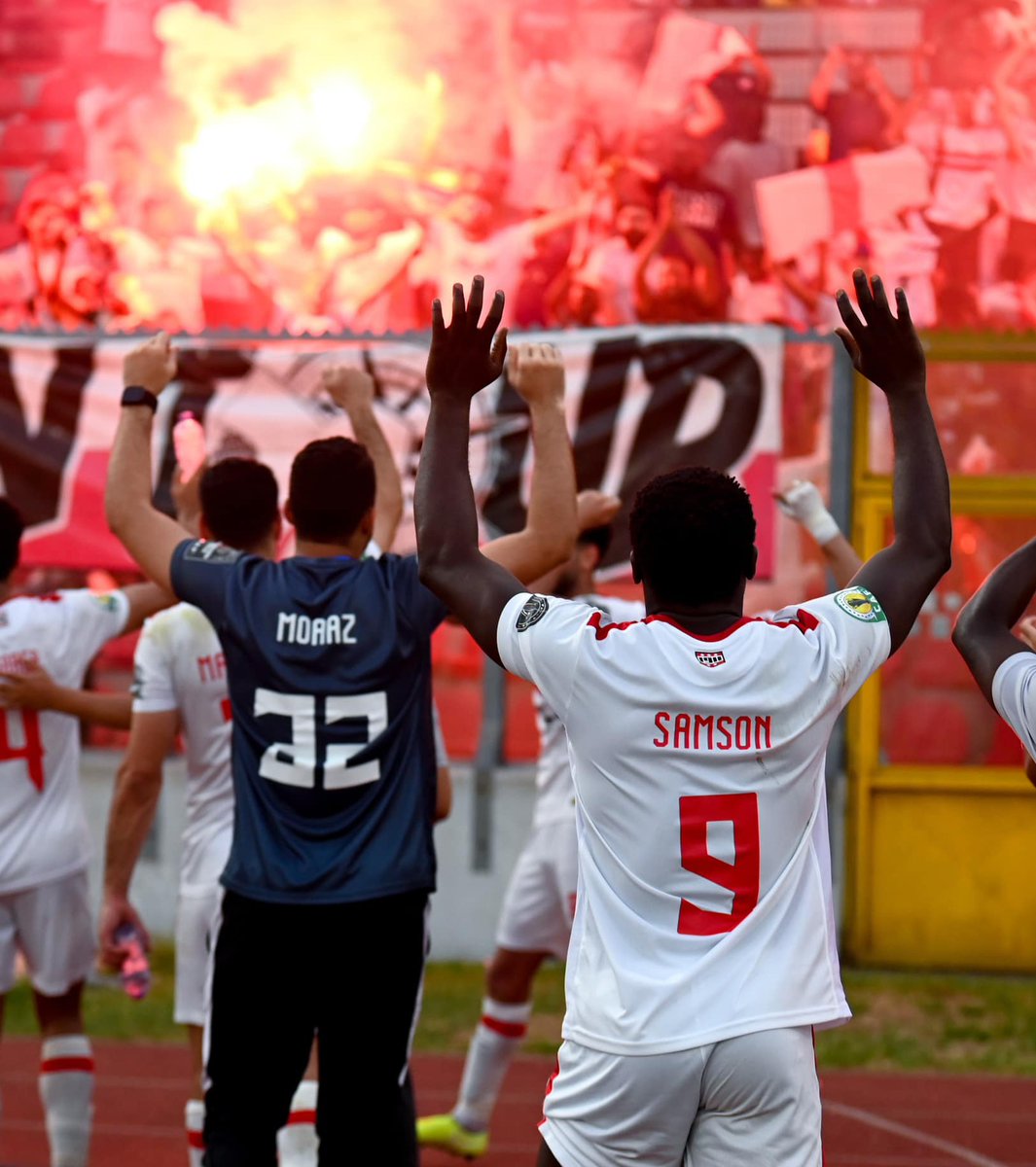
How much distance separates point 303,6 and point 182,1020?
8.18 meters

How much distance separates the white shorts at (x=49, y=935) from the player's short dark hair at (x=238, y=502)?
145cm

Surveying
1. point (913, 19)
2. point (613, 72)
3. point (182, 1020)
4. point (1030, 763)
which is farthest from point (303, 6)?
point (1030, 763)

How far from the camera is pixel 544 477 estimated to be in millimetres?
3949

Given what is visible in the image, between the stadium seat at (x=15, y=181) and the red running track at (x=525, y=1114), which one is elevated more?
the stadium seat at (x=15, y=181)

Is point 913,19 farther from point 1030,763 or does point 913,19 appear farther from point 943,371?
point 1030,763

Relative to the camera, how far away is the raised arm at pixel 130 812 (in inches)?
209

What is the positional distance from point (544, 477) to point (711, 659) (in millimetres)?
912

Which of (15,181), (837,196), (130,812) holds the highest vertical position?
(15,181)

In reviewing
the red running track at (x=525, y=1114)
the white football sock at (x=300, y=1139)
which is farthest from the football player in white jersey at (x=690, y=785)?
the red running track at (x=525, y=1114)

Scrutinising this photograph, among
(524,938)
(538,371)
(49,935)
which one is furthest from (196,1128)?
(538,371)

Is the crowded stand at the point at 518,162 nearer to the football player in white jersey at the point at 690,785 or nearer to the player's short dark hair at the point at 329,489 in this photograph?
the player's short dark hair at the point at 329,489

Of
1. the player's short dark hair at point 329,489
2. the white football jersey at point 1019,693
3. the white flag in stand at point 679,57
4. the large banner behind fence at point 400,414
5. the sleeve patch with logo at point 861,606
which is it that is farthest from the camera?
the white flag in stand at point 679,57

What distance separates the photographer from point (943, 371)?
33.3 ft

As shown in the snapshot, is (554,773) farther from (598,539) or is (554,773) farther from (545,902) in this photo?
(598,539)
